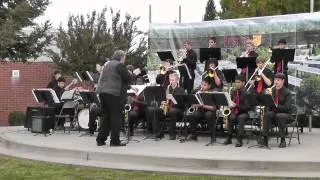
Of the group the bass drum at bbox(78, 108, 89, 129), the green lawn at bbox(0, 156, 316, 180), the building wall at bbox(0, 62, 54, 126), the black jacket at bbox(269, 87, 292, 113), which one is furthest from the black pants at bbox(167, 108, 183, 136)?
the building wall at bbox(0, 62, 54, 126)

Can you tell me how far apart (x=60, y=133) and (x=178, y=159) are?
625 cm

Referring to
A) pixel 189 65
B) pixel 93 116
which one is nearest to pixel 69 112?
pixel 93 116

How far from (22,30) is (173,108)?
5.62m

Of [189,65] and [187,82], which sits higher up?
[189,65]

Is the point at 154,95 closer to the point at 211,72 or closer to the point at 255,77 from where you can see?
the point at 211,72

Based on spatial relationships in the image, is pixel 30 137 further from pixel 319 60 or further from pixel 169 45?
pixel 319 60

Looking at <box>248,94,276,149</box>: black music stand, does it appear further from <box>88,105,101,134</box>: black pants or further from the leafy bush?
the leafy bush

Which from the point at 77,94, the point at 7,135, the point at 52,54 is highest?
the point at 52,54

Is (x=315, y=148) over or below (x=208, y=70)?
below

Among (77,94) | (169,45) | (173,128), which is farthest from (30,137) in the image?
(169,45)

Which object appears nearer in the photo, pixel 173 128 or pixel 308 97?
pixel 173 128

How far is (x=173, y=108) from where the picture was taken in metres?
14.1

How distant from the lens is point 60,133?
53.8 ft

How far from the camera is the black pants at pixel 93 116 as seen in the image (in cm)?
1508
